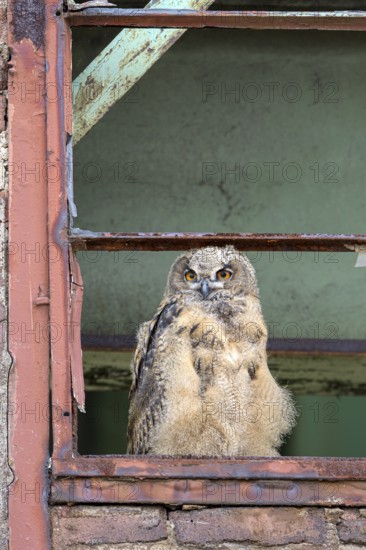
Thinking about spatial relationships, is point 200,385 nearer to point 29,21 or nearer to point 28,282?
point 28,282

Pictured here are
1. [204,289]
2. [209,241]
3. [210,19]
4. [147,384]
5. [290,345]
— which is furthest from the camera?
[290,345]

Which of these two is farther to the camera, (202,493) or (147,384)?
(147,384)

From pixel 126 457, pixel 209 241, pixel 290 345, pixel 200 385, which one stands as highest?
pixel 209 241

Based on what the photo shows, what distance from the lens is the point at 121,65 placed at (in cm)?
427

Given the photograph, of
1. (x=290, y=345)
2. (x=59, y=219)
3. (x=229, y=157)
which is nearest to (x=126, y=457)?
(x=59, y=219)

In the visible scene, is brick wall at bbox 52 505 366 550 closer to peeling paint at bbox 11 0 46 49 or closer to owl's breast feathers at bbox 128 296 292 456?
owl's breast feathers at bbox 128 296 292 456

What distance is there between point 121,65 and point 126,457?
1.65 meters

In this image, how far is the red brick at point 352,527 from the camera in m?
3.31

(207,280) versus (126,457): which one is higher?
(207,280)

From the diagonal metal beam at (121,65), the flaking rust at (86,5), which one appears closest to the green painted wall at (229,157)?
the diagonal metal beam at (121,65)

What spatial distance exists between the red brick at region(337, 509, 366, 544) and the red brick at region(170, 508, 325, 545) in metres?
0.06

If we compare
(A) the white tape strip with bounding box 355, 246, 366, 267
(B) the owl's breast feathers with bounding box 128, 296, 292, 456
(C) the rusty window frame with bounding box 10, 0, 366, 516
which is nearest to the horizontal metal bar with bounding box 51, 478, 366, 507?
(C) the rusty window frame with bounding box 10, 0, 366, 516

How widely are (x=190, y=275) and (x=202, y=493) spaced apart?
66.4 inches

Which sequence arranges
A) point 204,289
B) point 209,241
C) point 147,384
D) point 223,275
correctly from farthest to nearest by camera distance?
point 223,275 → point 204,289 → point 147,384 → point 209,241
